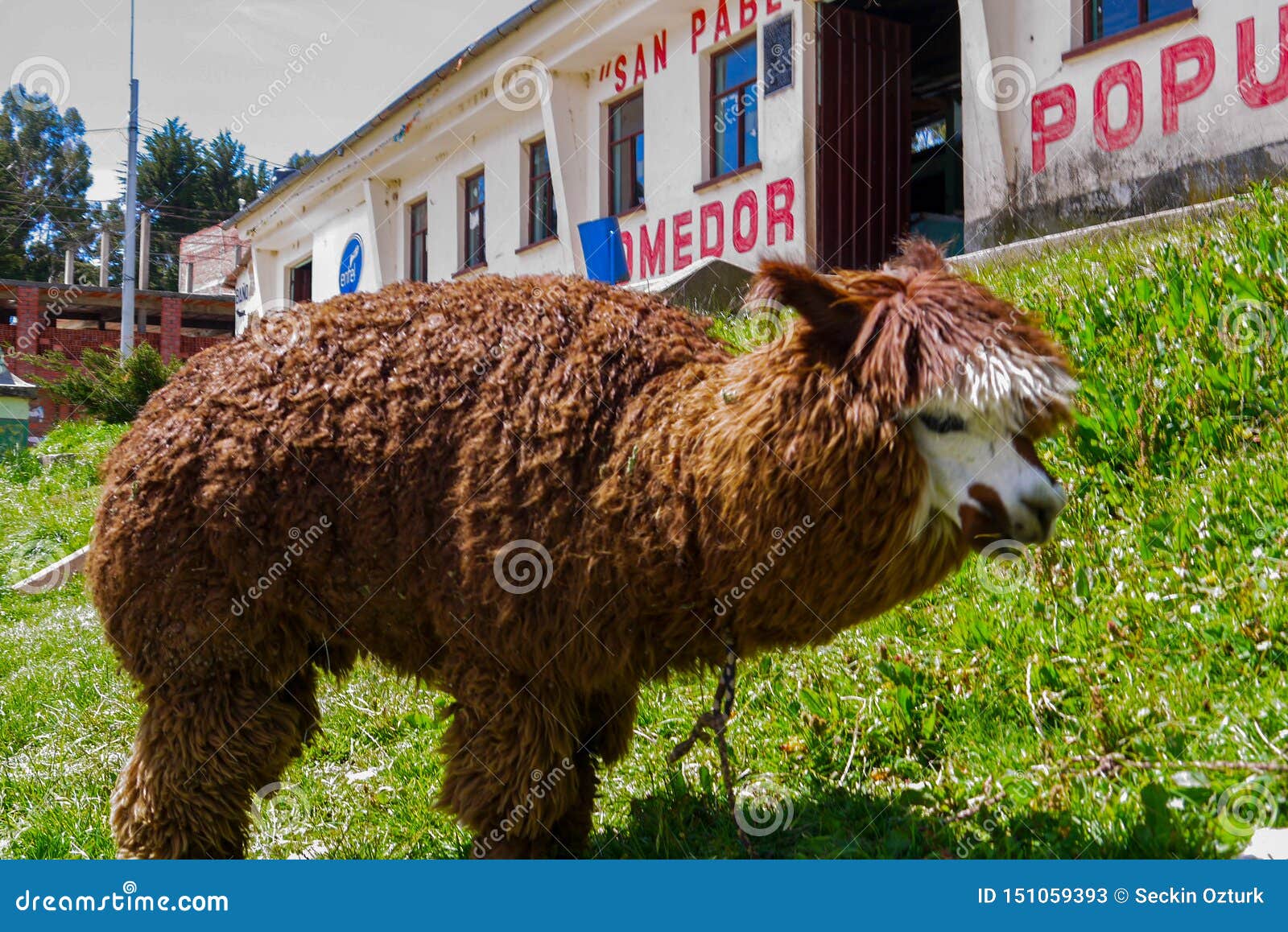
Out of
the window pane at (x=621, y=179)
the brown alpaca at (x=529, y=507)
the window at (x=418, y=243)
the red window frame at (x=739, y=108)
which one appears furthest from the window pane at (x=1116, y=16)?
the window at (x=418, y=243)

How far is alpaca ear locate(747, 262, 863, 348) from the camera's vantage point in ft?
9.14

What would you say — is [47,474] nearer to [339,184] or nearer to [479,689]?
[339,184]

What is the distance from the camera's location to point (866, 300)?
2828 mm

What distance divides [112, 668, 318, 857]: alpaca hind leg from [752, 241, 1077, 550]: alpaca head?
82.3 inches

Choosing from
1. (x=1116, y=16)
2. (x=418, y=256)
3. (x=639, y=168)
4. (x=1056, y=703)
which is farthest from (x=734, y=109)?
(x=1056, y=703)

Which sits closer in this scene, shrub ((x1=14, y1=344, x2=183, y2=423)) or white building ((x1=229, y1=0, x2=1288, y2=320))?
white building ((x1=229, y1=0, x2=1288, y2=320))

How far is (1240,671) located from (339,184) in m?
20.3

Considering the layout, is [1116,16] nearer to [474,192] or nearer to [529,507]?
[529,507]

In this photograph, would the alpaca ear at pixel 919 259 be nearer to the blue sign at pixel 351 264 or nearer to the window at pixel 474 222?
the window at pixel 474 222

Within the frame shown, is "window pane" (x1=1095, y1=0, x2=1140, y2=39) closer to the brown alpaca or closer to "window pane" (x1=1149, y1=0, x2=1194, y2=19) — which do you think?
"window pane" (x1=1149, y1=0, x2=1194, y2=19)

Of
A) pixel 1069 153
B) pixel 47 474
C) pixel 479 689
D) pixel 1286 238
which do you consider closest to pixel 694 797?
pixel 479 689

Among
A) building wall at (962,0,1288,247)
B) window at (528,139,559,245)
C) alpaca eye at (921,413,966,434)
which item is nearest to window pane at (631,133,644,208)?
window at (528,139,559,245)

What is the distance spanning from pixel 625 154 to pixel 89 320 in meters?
31.0

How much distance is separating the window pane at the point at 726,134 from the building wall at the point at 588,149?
0.52 feet
